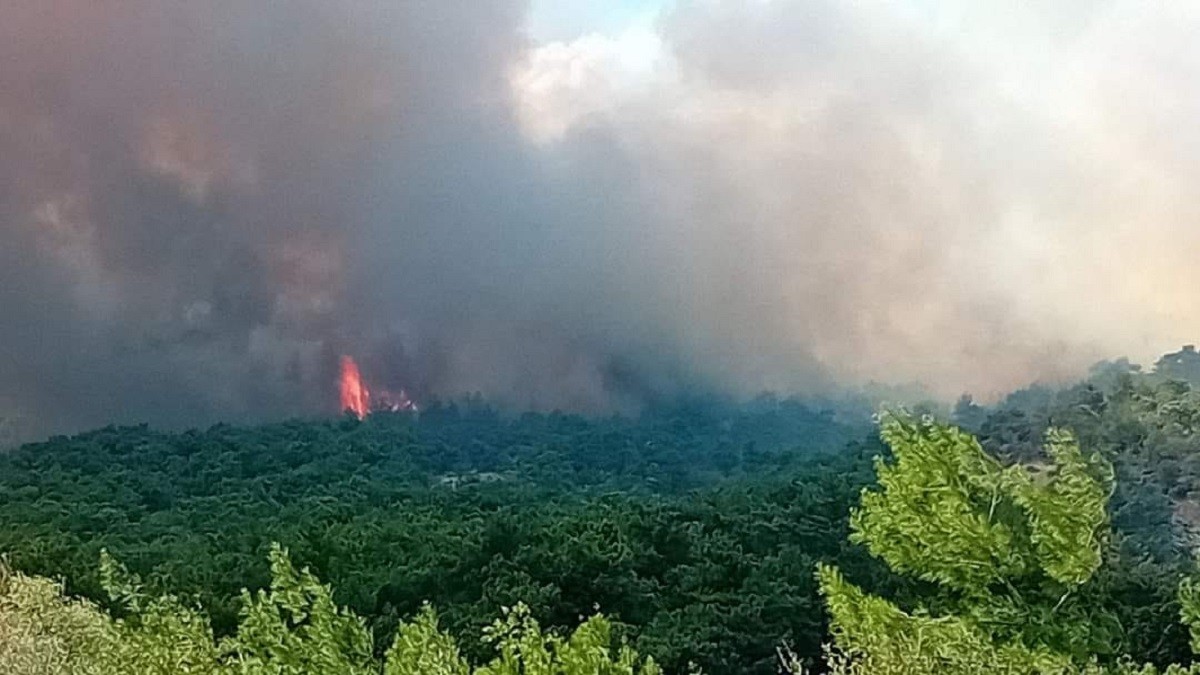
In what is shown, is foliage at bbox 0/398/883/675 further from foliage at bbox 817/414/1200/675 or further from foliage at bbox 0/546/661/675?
foliage at bbox 817/414/1200/675

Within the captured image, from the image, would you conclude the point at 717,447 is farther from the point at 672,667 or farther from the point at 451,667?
the point at 451,667

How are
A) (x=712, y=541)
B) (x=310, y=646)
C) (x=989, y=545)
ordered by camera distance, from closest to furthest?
(x=310, y=646)
(x=989, y=545)
(x=712, y=541)

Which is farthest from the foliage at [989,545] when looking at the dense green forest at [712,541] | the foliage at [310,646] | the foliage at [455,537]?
the foliage at [455,537]

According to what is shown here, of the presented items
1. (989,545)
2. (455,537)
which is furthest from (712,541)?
(989,545)

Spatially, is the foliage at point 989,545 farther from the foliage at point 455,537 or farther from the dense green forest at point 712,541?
the foliage at point 455,537

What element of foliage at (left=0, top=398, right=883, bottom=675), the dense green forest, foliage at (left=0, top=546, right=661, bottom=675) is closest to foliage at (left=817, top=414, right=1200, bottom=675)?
the dense green forest

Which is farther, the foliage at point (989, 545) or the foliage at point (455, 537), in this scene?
the foliage at point (455, 537)

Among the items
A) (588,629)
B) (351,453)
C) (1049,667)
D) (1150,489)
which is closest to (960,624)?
(1049,667)

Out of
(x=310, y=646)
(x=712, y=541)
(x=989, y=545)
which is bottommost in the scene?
(x=989, y=545)

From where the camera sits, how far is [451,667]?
52.6 feet

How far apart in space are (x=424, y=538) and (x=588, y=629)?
33.8m

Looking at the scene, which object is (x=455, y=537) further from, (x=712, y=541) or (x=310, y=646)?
(x=310, y=646)

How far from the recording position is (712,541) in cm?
4581

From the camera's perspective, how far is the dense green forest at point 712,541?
18266 mm
